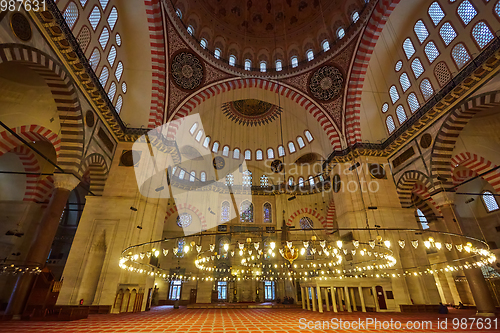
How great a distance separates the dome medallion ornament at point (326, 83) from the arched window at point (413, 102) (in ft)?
10.9

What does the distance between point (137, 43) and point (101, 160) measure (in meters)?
5.10

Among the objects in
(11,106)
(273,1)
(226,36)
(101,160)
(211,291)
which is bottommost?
(211,291)

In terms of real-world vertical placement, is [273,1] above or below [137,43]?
above

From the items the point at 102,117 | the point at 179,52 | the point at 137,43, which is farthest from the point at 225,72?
the point at 102,117

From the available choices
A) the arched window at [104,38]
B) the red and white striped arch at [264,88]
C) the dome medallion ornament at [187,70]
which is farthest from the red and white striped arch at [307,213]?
the arched window at [104,38]

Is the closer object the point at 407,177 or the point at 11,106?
the point at 11,106

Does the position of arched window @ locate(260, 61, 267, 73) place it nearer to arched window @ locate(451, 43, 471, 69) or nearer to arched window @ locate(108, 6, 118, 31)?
arched window @ locate(108, 6, 118, 31)

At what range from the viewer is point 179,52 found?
37.9 feet

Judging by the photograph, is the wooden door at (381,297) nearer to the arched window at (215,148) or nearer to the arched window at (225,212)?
the arched window at (225,212)

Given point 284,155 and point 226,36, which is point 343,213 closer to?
point 284,155

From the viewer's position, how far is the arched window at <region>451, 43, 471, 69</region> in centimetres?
775

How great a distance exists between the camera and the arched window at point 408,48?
9906mm

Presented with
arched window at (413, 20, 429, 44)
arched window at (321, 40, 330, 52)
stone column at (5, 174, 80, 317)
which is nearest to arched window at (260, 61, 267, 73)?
arched window at (321, 40, 330, 52)

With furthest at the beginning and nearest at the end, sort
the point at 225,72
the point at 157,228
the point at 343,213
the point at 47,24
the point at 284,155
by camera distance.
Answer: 1. the point at 284,155
2. the point at 225,72
3. the point at 343,213
4. the point at 157,228
5. the point at 47,24
